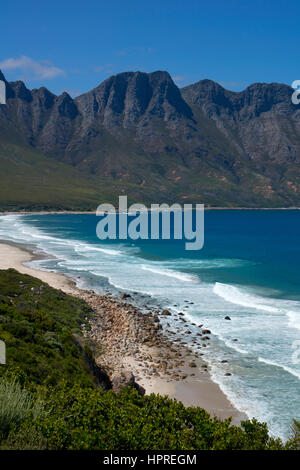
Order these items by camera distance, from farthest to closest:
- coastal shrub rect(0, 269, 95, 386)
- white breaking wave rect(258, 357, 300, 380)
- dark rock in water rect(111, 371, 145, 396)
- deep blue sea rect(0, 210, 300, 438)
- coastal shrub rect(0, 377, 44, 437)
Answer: white breaking wave rect(258, 357, 300, 380), deep blue sea rect(0, 210, 300, 438), dark rock in water rect(111, 371, 145, 396), coastal shrub rect(0, 269, 95, 386), coastal shrub rect(0, 377, 44, 437)

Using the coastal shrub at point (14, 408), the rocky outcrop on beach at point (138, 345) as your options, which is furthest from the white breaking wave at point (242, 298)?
the coastal shrub at point (14, 408)

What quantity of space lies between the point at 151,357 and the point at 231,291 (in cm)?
2391

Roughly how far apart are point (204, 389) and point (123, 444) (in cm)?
1419

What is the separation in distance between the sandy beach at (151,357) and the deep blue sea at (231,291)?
53.9 inches

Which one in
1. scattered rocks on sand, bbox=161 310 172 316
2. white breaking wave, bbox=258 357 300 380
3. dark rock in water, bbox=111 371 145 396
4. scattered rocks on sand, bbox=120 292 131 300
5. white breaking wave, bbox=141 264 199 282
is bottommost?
white breaking wave, bbox=258 357 300 380

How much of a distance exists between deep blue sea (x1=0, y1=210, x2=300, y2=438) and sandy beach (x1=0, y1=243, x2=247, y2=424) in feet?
4.49

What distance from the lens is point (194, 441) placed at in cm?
1339

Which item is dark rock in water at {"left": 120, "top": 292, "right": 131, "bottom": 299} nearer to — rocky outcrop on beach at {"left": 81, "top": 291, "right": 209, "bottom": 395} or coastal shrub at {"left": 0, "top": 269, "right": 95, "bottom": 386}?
rocky outcrop on beach at {"left": 81, "top": 291, "right": 209, "bottom": 395}

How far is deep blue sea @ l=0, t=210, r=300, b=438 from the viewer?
26.3 metres

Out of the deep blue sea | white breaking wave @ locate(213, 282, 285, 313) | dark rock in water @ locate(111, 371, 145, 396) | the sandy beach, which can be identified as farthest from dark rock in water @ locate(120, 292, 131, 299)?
dark rock in water @ locate(111, 371, 145, 396)

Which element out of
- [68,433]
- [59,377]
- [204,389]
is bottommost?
[204,389]

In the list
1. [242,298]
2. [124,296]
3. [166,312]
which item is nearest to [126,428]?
[166,312]
